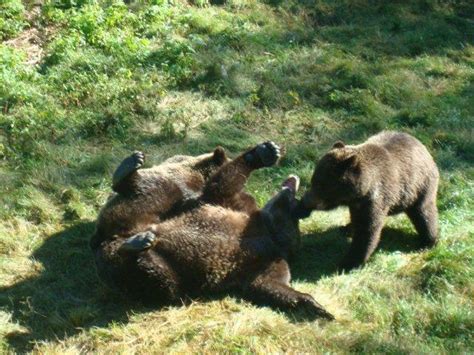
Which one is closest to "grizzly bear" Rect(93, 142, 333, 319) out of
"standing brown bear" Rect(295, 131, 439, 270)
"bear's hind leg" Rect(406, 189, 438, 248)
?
"standing brown bear" Rect(295, 131, 439, 270)

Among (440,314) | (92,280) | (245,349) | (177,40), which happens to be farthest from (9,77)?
(440,314)

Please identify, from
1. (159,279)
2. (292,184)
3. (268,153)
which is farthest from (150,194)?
(292,184)

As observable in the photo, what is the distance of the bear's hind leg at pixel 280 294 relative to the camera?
22.8 feet

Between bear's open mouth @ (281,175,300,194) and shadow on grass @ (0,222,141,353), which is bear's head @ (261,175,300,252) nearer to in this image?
bear's open mouth @ (281,175,300,194)

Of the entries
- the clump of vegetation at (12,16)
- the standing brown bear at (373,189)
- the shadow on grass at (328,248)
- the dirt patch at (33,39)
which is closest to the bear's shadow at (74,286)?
the shadow on grass at (328,248)

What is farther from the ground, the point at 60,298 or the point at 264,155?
the point at 264,155

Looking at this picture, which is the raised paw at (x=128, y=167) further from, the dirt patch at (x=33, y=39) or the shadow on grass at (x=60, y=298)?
the dirt patch at (x=33, y=39)

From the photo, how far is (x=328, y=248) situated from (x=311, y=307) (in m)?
1.58

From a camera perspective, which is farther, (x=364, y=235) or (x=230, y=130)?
(x=230, y=130)

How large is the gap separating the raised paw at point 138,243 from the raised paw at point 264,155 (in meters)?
1.70

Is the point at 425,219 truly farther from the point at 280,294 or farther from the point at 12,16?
the point at 12,16

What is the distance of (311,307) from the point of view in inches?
274

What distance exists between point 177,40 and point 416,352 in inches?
305

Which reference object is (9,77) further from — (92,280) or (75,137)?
(92,280)
